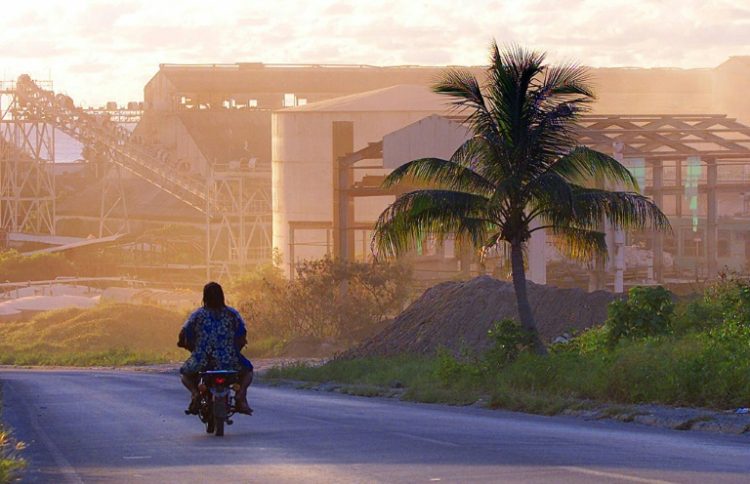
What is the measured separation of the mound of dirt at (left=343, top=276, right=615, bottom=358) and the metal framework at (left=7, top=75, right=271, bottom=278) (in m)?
38.8

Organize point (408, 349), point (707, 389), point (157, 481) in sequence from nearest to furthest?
point (157, 481) < point (707, 389) < point (408, 349)

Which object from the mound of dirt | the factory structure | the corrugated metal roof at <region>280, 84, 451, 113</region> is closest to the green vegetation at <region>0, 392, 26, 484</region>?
the mound of dirt

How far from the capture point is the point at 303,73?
96.5 metres

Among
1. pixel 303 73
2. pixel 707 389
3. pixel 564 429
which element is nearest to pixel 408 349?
pixel 707 389

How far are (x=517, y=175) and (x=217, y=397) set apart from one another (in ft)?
31.8

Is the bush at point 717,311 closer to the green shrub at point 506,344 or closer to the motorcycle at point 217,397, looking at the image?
the green shrub at point 506,344

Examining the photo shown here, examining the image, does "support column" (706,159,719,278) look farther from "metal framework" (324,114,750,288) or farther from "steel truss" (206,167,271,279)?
"steel truss" (206,167,271,279)

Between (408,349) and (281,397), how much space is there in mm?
10169

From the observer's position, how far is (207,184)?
2970 inches

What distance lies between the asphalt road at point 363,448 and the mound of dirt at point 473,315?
1203 centimetres

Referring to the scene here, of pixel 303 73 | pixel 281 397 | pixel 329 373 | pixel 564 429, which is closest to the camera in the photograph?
pixel 564 429

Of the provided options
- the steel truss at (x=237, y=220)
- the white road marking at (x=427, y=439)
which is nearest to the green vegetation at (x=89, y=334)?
the steel truss at (x=237, y=220)

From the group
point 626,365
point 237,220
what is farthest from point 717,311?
point 237,220

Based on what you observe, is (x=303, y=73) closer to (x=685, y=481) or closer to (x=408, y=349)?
(x=408, y=349)
